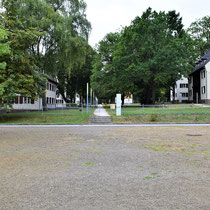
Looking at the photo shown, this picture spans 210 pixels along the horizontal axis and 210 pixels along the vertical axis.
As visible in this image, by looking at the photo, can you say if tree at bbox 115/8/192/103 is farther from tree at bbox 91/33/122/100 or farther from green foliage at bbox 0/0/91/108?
green foliage at bbox 0/0/91/108

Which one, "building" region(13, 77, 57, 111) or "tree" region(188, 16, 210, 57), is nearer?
"building" region(13, 77, 57, 111)

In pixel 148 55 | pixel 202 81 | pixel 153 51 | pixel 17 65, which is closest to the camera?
pixel 17 65

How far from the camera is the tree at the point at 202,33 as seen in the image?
56.2 metres

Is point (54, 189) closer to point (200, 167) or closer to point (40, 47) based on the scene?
point (200, 167)

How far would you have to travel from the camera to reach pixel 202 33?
57656mm

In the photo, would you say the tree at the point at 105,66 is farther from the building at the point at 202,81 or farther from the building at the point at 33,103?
the building at the point at 202,81

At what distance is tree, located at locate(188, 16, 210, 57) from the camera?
56.2 meters

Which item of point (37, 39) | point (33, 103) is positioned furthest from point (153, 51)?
point (33, 103)

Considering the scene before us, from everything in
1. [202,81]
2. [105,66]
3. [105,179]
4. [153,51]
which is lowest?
[105,179]

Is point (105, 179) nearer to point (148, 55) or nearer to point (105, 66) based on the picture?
point (148, 55)

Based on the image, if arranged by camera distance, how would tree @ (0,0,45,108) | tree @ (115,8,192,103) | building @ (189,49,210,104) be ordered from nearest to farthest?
1. tree @ (0,0,45,108)
2. tree @ (115,8,192,103)
3. building @ (189,49,210,104)

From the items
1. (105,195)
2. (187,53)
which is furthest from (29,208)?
(187,53)

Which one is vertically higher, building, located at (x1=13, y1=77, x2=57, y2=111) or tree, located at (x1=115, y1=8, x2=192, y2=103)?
tree, located at (x1=115, y1=8, x2=192, y2=103)

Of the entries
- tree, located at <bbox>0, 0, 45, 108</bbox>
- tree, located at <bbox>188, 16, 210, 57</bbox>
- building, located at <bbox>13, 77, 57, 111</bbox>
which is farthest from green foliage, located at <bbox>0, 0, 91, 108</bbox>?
tree, located at <bbox>188, 16, 210, 57</bbox>
